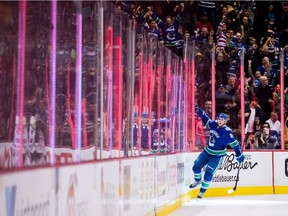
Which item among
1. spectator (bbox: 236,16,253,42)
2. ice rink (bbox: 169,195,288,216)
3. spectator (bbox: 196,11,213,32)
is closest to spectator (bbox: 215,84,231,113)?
ice rink (bbox: 169,195,288,216)

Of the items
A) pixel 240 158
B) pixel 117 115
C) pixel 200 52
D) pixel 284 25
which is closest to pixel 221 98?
pixel 200 52


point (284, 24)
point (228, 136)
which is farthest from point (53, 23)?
point (284, 24)

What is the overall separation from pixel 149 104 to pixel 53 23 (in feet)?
9.96

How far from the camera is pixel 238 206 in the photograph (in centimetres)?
859

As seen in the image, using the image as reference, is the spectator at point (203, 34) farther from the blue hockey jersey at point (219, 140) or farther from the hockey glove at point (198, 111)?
the blue hockey jersey at point (219, 140)

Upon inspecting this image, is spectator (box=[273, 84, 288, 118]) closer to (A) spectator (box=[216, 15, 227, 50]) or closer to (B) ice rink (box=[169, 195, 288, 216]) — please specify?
(B) ice rink (box=[169, 195, 288, 216])

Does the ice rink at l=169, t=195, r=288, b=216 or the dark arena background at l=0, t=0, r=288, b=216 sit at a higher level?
the dark arena background at l=0, t=0, r=288, b=216

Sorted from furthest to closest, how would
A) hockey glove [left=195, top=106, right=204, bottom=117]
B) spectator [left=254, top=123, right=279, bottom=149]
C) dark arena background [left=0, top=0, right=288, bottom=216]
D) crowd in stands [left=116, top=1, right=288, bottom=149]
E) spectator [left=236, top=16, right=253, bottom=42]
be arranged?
1. spectator [left=236, top=16, right=253, bottom=42]
2. spectator [left=254, top=123, right=279, bottom=149]
3. crowd in stands [left=116, top=1, right=288, bottom=149]
4. hockey glove [left=195, top=106, right=204, bottom=117]
5. dark arena background [left=0, top=0, right=288, bottom=216]

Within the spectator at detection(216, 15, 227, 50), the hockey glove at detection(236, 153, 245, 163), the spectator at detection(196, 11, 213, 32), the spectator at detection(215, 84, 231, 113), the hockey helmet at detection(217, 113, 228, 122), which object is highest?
the spectator at detection(196, 11, 213, 32)

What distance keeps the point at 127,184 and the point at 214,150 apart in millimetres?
4687

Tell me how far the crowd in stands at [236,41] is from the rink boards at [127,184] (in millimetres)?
486

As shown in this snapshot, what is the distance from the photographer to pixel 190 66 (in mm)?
9898

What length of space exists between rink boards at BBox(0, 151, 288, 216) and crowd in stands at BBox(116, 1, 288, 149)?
49cm

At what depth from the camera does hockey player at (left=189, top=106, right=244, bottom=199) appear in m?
9.43
